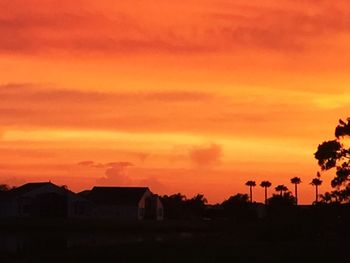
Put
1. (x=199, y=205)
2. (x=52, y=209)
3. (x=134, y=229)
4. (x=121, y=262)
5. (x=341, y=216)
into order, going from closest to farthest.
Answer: (x=121, y=262), (x=341, y=216), (x=134, y=229), (x=52, y=209), (x=199, y=205)

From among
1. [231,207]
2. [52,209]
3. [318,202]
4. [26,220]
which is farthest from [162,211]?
→ [318,202]

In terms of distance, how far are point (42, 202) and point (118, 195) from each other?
712 inches

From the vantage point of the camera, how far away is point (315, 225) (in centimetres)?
Result: 6128

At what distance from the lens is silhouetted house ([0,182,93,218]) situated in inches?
4481

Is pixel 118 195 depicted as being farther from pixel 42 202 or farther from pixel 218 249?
pixel 218 249

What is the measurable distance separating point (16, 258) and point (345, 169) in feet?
82.9

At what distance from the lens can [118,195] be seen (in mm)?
131375

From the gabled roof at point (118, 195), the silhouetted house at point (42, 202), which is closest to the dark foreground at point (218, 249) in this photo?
the silhouetted house at point (42, 202)

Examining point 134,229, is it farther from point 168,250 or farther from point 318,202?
point 168,250

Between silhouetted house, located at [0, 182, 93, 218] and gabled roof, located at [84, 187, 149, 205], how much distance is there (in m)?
10.8

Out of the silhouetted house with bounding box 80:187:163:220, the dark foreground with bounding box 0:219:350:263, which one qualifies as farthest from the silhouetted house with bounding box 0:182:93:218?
the dark foreground with bounding box 0:219:350:263

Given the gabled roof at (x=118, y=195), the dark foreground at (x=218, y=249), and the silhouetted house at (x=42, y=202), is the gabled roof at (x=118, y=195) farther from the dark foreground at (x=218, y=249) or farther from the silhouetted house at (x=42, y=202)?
the dark foreground at (x=218, y=249)

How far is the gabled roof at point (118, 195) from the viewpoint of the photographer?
128 meters

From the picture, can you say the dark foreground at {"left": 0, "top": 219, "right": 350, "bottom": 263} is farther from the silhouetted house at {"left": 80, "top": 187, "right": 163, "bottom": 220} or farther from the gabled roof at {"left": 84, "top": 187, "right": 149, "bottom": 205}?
the gabled roof at {"left": 84, "top": 187, "right": 149, "bottom": 205}
